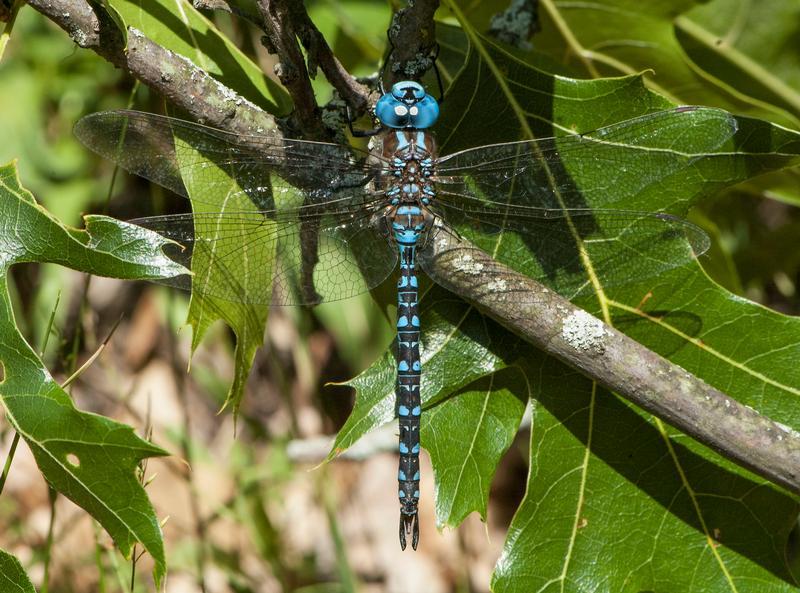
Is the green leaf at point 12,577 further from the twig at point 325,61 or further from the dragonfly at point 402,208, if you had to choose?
the twig at point 325,61

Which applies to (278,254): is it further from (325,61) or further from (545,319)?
(545,319)

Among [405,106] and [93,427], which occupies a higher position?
[405,106]

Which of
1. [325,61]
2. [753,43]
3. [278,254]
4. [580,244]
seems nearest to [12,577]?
[278,254]

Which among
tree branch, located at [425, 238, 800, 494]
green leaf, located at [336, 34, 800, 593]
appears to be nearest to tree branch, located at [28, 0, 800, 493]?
tree branch, located at [425, 238, 800, 494]

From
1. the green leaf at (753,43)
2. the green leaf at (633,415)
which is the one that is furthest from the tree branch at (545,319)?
the green leaf at (753,43)

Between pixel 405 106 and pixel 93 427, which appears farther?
pixel 405 106

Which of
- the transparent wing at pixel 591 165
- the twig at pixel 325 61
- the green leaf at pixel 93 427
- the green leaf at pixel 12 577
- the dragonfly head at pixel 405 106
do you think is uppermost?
the twig at pixel 325 61

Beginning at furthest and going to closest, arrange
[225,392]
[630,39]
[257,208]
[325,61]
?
[225,392], [630,39], [257,208], [325,61]

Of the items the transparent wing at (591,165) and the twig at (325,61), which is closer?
the twig at (325,61)
